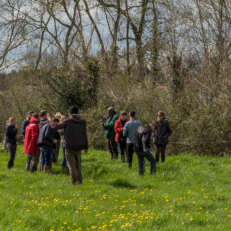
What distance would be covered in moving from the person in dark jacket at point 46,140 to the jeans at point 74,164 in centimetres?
103

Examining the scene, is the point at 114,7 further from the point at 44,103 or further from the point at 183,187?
the point at 183,187

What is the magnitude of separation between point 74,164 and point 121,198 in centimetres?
167

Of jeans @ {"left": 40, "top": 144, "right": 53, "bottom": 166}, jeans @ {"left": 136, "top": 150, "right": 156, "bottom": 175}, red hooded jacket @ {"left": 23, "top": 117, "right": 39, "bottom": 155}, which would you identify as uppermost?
red hooded jacket @ {"left": 23, "top": 117, "right": 39, "bottom": 155}

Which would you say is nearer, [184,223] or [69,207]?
[184,223]

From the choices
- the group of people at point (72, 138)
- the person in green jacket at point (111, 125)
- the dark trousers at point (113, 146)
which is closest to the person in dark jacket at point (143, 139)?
the group of people at point (72, 138)

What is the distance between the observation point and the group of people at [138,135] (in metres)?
8.02

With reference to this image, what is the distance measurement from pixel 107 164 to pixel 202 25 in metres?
8.47

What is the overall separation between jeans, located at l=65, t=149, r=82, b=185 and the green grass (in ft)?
0.65

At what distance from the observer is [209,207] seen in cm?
592

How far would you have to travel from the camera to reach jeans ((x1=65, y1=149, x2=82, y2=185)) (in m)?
7.43

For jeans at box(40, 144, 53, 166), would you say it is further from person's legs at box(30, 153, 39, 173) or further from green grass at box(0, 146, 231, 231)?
green grass at box(0, 146, 231, 231)

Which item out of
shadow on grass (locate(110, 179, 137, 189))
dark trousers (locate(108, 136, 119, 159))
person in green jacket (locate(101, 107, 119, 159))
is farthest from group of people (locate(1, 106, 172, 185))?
shadow on grass (locate(110, 179, 137, 189))

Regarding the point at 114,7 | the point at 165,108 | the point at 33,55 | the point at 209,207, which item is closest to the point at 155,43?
the point at 114,7

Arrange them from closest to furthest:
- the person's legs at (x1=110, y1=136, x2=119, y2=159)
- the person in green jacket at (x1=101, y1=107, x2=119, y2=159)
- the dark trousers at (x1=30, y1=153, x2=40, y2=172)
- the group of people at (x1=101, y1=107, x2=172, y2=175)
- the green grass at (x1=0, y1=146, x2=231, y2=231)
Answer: the green grass at (x1=0, y1=146, x2=231, y2=231) < the group of people at (x1=101, y1=107, x2=172, y2=175) < the dark trousers at (x1=30, y1=153, x2=40, y2=172) < the person in green jacket at (x1=101, y1=107, x2=119, y2=159) < the person's legs at (x1=110, y1=136, x2=119, y2=159)
